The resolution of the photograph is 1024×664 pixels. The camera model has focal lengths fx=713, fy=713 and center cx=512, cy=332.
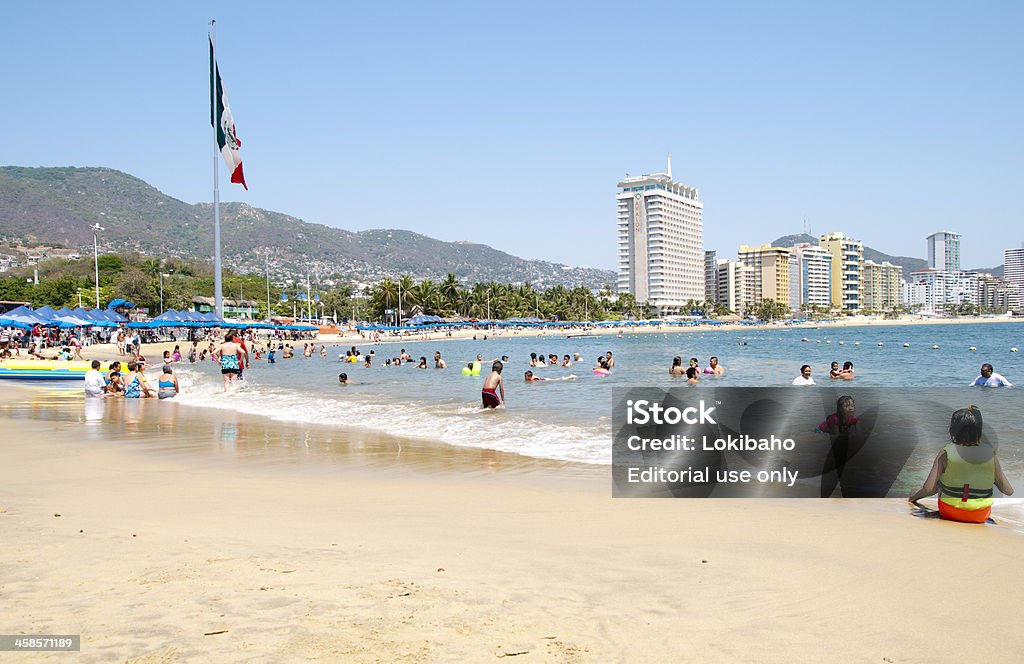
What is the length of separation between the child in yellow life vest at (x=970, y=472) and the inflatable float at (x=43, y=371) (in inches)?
903

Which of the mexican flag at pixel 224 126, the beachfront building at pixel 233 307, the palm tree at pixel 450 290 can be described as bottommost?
the beachfront building at pixel 233 307

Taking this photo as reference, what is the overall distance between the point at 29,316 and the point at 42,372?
52.1 ft

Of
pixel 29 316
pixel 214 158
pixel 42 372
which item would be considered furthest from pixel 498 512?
pixel 29 316

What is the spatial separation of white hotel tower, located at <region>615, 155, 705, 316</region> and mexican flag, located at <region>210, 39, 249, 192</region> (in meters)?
161

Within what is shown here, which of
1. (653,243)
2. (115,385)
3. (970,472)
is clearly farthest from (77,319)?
(653,243)

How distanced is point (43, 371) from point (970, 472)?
25.1 meters

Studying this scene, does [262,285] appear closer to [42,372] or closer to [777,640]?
[42,372]

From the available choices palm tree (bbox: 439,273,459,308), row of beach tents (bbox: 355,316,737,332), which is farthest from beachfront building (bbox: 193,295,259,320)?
palm tree (bbox: 439,273,459,308)

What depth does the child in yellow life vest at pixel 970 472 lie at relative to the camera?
17.1 feet

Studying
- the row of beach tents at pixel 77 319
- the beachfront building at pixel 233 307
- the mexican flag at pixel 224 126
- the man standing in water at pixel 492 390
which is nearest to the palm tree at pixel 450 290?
the beachfront building at pixel 233 307

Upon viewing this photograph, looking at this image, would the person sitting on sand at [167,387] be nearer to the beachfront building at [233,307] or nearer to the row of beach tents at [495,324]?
the row of beach tents at [495,324]

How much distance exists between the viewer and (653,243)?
18562cm

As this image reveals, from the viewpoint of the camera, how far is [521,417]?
12906 mm

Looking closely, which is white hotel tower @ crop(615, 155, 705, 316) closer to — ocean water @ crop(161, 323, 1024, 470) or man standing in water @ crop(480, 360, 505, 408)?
ocean water @ crop(161, 323, 1024, 470)
